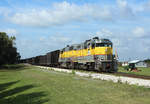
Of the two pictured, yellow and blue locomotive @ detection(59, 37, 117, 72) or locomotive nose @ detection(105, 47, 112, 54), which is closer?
yellow and blue locomotive @ detection(59, 37, 117, 72)

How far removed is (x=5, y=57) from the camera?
182 ft

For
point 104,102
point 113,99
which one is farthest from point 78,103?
point 113,99

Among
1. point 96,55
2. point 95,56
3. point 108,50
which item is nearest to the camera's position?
point 108,50

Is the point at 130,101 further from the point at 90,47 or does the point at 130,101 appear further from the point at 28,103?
the point at 90,47

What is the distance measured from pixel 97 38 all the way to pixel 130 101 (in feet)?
60.4

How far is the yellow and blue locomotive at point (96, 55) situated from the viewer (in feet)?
80.0

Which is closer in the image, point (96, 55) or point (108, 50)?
point (108, 50)

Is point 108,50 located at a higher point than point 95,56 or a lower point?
higher

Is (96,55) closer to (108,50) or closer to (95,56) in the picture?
(95,56)

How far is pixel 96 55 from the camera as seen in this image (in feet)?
83.2

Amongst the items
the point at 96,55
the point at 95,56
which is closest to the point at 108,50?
the point at 96,55

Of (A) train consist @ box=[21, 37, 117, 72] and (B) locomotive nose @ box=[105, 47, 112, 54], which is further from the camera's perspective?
(B) locomotive nose @ box=[105, 47, 112, 54]

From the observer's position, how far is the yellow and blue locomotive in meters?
24.4

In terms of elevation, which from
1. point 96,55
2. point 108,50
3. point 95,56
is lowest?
point 95,56
